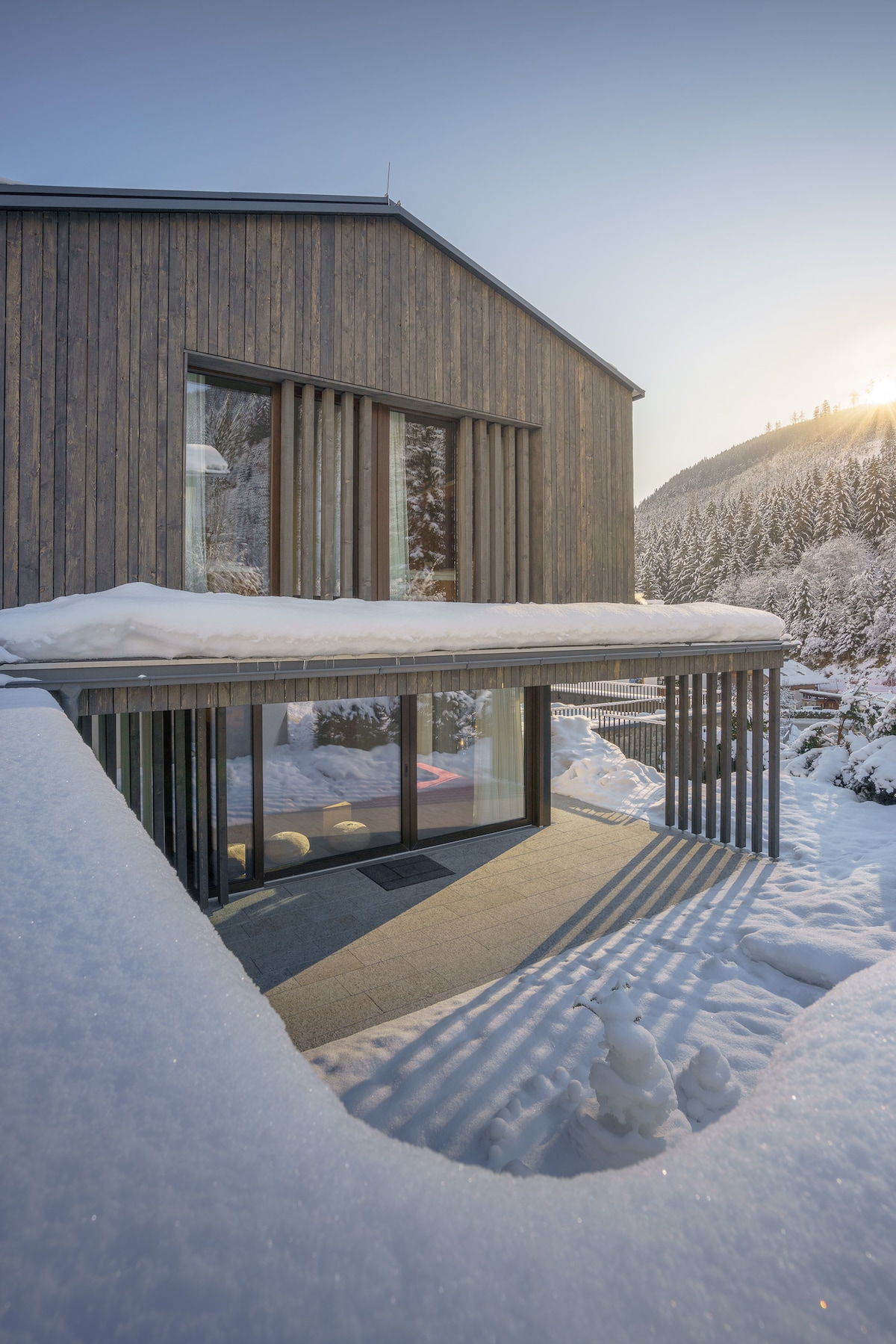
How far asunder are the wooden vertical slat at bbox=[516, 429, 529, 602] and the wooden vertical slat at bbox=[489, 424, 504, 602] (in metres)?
0.29

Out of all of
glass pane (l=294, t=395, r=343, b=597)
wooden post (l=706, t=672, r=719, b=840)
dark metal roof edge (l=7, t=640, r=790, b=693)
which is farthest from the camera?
wooden post (l=706, t=672, r=719, b=840)

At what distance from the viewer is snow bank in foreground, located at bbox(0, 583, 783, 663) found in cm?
359

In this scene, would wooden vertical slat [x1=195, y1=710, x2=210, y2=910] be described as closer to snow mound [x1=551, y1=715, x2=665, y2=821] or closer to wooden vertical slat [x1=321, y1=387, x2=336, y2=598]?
wooden vertical slat [x1=321, y1=387, x2=336, y2=598]

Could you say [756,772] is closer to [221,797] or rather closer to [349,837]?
[349,837]

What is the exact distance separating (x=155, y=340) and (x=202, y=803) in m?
4.21

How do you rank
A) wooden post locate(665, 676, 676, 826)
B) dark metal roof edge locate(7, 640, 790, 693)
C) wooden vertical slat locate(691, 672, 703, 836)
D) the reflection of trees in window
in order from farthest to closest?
wooden post locate(665, 676, 676, 826) < wooden vertical slat locate(691, 672, 703, 836) < the reflection of trees in window < dark metal roof edge locate(7, 640, 790, 693)

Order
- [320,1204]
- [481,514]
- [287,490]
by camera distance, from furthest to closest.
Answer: [481,514]
[287,490]
[320,1204]

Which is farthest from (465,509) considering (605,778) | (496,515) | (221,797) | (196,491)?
(605,778)

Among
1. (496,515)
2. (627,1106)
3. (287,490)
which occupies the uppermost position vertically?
(496,515)

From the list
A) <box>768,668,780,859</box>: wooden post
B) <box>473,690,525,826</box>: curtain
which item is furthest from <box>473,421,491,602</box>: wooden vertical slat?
<box>768,668,780,859</box>: wooden post

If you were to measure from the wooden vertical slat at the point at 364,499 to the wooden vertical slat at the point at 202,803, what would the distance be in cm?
207

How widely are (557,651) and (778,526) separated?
47267 millimetres

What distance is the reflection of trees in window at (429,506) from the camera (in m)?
7.31

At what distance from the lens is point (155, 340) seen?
535 cm
